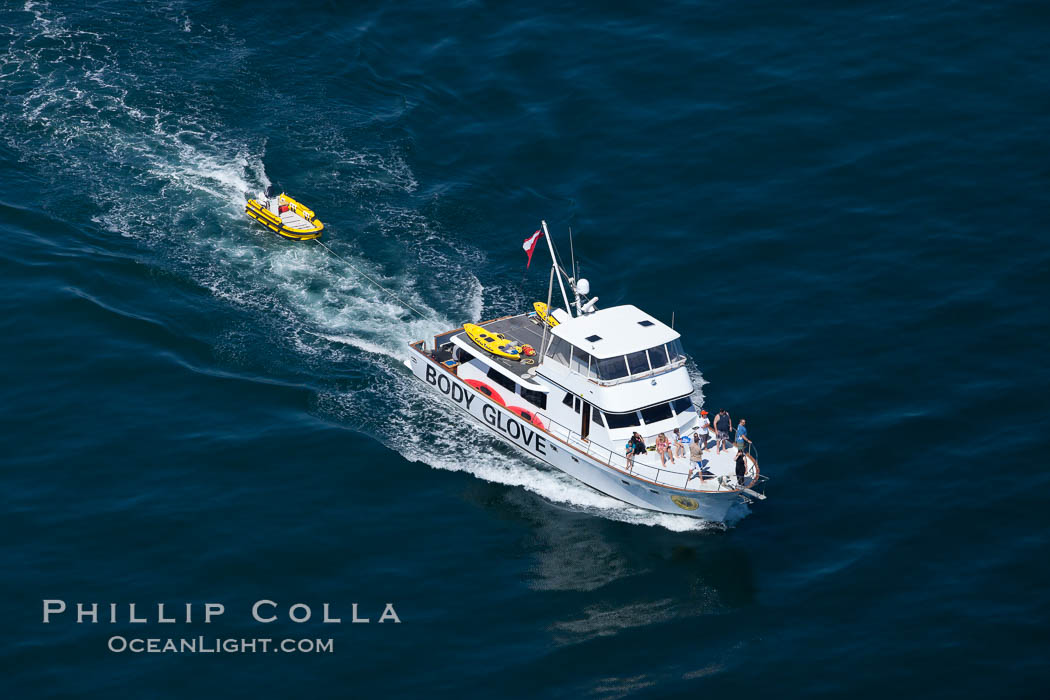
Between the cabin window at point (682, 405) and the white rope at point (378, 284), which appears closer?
the cabin window at point (682, 405)

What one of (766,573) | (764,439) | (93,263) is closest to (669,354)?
(764,439)

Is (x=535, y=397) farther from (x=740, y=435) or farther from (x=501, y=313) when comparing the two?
(x=740, y=435)

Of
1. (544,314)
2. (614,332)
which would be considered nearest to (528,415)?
(614,332)

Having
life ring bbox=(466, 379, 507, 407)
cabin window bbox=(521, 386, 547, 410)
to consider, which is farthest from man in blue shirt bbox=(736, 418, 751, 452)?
life ring bbox=(466, 379, 507, 407)

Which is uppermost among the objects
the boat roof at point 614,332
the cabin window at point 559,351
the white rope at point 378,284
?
the white rope at point 378,284

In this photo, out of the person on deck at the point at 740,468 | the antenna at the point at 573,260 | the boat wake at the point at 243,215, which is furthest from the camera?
the antenna at the point at 573,260

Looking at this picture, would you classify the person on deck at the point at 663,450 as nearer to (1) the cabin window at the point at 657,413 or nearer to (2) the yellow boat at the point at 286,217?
(1) the cabin window at the point at 657,413

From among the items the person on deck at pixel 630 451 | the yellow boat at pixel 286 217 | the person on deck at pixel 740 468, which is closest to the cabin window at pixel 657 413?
the person on deck at pixel 630 451

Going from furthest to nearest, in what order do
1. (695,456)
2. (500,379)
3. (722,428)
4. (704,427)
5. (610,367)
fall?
(500,379) < (704,427) < (722,428) < (610,367) < (695,456)

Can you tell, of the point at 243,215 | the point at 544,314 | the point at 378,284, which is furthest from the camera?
the point at 243,215
